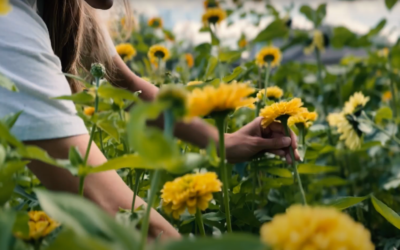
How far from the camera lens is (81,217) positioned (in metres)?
0.28

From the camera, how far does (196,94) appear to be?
36 centimetres

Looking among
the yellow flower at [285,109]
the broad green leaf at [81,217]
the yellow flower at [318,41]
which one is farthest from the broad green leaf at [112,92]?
the yellow flower at [318,41]

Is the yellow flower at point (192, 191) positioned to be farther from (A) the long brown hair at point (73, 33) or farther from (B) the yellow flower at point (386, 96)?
(B) the yellow flower at point (386, 96)

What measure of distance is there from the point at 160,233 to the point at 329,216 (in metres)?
0.27

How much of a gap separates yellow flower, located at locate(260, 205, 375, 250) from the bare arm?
273 millimetres

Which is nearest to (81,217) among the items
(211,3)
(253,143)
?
(253,143)

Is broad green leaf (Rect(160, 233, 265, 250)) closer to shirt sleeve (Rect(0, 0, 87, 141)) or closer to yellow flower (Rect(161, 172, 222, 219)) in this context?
yellow flower (Rect(161, 172, 222, 219))

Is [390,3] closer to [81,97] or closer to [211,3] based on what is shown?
[211,3]

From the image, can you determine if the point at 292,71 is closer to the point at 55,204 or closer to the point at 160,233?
the point at 160,233

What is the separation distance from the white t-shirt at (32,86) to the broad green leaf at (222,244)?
1.02 ft

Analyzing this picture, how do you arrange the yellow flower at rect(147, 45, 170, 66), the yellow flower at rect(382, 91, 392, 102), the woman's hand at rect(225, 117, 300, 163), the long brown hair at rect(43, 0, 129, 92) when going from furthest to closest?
the yellow flower at rect(382, 91, 392, 102)
the yellow flower at rect(147, 45, 170, 66)
the long brown hair at rect(43, 0, 129, 92)
the woman's hand at rect(225, 117, 300, 163)

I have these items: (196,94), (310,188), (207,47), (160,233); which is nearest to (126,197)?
(160,233)

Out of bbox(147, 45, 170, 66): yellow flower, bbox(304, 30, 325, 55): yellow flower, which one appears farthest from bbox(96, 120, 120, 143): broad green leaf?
bbox(304, 30, 325, 55): yellow flower

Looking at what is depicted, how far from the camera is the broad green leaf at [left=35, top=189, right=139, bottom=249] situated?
0.27 meters
